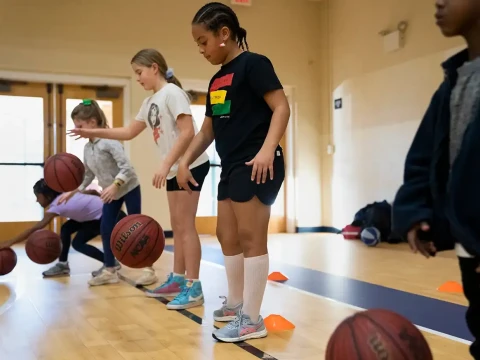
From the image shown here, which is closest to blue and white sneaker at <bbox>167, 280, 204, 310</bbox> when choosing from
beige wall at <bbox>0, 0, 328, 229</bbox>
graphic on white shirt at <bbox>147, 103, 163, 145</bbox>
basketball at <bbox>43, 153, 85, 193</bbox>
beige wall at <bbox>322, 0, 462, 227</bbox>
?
graphic on white shirt at <bbox>147, 103, 163, 145</bbox>

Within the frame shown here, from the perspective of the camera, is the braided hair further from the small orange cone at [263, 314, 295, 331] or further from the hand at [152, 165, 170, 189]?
the small orange cone at [263, 314, 295, 331]

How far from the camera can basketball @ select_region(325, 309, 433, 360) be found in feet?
4.46

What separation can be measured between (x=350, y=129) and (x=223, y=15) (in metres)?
5.65

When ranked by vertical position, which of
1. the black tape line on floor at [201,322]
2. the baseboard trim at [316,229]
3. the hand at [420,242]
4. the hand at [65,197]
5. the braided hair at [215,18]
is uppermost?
the braided hair at [215,18]

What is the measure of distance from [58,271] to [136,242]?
Answer: 152 centimetres

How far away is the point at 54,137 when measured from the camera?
7.05 metres

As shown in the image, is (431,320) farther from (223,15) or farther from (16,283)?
(16,283)

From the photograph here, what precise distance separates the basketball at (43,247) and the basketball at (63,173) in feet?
1.70

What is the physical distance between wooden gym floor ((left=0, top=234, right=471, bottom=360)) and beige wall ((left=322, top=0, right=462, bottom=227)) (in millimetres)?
2249

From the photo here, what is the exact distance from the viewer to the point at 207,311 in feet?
9.55

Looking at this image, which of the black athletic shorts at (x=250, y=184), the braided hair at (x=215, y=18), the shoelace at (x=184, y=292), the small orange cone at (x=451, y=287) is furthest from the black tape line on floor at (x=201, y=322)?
the small orange cone at (x=451, y=287)

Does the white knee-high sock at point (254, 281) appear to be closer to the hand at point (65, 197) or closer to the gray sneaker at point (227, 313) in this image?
the gray sneaker at point (227, 313)

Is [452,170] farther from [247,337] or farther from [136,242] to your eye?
[136,242]

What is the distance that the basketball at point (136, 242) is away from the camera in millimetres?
2988
